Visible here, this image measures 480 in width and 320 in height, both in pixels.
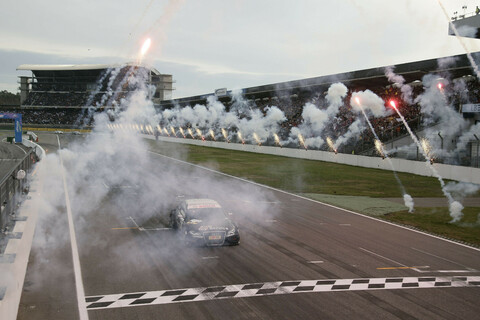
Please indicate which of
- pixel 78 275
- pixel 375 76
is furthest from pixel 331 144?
pixel 78 275

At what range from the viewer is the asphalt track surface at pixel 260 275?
32.7 ft

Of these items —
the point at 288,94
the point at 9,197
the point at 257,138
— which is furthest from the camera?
the point at 288,94

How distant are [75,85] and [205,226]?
138876 mm

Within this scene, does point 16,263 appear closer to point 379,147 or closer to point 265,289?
point 265,289

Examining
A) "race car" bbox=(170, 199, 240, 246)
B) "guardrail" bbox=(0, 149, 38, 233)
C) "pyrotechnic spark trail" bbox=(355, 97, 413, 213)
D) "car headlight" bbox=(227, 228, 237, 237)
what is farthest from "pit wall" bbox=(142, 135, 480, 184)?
"guardrail" bbox=(0, 149, 38, 233)

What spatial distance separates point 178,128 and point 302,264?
8506cm

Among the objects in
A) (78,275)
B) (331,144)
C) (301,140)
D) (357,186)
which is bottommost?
(357,186)

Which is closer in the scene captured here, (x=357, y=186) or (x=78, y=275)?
(x=78, y=275)

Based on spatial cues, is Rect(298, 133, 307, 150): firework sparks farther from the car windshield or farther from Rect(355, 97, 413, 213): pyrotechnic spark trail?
the car windshield

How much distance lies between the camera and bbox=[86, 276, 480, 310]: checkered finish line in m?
10.4

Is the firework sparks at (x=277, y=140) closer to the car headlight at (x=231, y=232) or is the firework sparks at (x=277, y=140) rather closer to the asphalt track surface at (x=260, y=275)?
the asphalt track surface at (x=260, y=275)

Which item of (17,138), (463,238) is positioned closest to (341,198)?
(463,238)

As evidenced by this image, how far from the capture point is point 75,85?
142 meters

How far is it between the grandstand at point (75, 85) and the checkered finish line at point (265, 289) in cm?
12009
